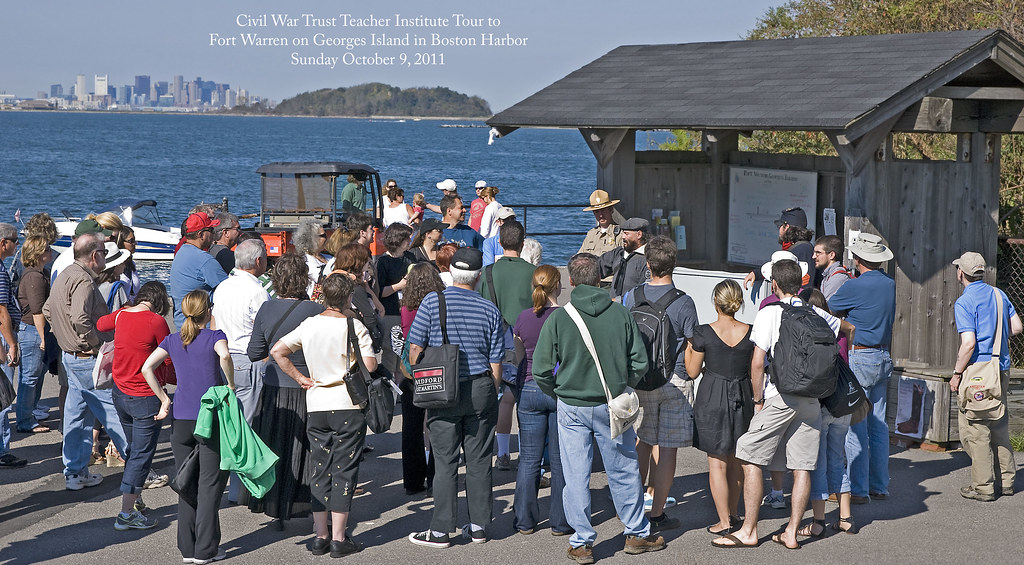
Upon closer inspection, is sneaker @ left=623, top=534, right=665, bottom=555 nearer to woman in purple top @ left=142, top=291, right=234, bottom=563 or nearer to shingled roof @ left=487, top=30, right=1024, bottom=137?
woman in purple top @ left=142, top=291, right=234, bottom=563

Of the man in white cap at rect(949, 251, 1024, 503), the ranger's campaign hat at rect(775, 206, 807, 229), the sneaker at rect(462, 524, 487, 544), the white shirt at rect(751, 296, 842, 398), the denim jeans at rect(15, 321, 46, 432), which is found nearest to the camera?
the white shirt at rect(751, 296, 842, 398)

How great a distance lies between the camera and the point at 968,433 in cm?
727

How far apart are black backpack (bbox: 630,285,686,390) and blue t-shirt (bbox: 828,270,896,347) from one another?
1.69 m

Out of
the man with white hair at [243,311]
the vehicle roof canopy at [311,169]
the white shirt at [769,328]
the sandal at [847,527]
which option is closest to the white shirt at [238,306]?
the man with white hair at [243,311]

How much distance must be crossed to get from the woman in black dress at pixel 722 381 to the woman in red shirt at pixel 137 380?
10.8ft

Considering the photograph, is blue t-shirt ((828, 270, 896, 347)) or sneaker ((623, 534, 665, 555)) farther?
blue t-shirt ((828, 270, 896, 347))

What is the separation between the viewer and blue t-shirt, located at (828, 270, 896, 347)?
7.18 metres

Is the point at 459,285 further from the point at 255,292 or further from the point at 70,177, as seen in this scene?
the point at 70,177

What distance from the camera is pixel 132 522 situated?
256 inches

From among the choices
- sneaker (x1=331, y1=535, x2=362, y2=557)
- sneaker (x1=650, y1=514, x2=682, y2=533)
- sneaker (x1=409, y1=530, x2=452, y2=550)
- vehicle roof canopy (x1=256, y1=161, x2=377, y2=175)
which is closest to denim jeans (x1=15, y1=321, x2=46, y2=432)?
sneaker (x1=331, y1=535, x2=362, y2=557)

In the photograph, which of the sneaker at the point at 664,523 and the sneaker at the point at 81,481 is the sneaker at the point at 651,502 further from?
the sneaker at the point at 81,481

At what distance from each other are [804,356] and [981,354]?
6.62ft

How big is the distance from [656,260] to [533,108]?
5402mm

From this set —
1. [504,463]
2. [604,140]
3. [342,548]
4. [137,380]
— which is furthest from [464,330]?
[604,140]
